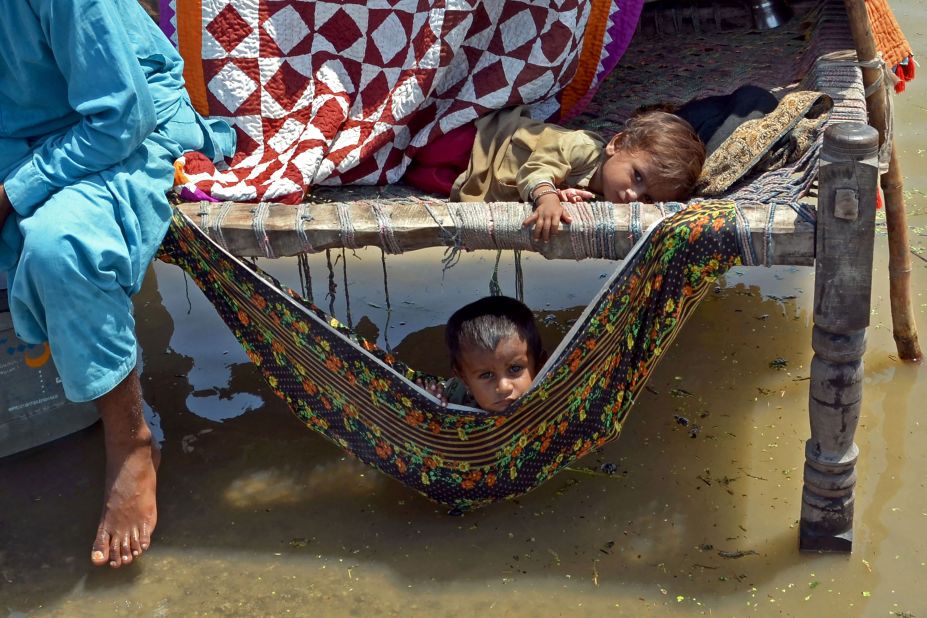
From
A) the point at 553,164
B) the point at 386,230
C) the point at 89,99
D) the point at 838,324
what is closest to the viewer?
the point at 838,324

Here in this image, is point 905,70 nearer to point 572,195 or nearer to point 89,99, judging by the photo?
point 572,195

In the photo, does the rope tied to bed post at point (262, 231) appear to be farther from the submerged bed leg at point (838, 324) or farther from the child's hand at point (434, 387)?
the submerged bed leg at point (838, 324)

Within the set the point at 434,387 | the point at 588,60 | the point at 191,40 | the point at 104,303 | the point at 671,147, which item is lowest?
the point at 434,387

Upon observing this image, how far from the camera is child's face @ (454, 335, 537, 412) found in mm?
2352

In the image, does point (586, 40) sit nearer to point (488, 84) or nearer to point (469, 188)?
point (488, 84)

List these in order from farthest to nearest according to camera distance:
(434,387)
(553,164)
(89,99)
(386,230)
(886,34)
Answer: (886,34), (553,164), (434,387), (386,230), (89,99)

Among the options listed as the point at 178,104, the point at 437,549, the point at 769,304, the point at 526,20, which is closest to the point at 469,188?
the point at 526,20

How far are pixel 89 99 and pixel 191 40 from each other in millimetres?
626

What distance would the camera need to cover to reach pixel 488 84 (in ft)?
9.77

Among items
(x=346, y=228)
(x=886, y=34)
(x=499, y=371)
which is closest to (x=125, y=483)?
(x=346, y=228)

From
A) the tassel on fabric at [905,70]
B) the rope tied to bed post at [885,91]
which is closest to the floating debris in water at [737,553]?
the rope tied to bed post at [885,91]

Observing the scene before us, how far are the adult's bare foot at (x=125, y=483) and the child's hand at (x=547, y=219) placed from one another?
3.35ft

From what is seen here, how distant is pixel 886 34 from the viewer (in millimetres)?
2986

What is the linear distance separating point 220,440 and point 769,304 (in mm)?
1815
